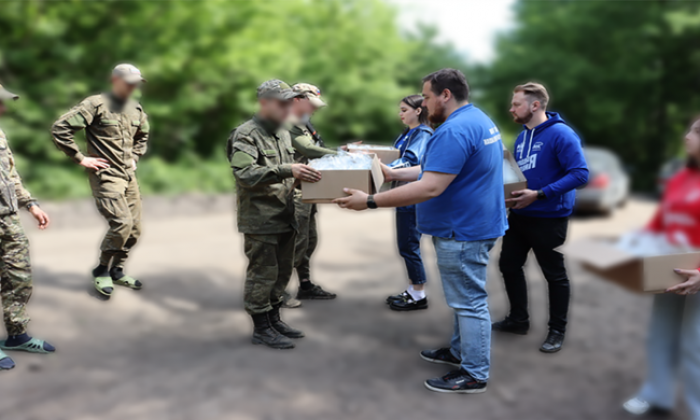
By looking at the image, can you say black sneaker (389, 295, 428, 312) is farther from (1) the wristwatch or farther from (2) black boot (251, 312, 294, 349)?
(1) the wristwatch

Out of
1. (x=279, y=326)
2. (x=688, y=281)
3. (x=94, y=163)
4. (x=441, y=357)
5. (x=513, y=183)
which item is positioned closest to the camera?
(x=94, y=163)

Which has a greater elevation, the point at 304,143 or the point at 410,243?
the point at 304,143

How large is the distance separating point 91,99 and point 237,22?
6247mm

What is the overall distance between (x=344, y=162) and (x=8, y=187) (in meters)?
3.15

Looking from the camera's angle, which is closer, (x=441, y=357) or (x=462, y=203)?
(x=462, y=203)

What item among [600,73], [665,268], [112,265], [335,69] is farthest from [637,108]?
[112,265]

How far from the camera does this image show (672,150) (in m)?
37.8

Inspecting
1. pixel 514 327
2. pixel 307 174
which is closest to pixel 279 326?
pixel 307 174

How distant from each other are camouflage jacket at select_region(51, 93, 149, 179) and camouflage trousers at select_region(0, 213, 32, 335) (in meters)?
1.00

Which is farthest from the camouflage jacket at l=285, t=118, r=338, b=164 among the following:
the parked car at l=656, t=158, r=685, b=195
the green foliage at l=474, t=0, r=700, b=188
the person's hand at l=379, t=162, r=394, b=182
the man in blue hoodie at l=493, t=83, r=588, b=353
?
the parked car at l=656, t=158, r=685, b=195

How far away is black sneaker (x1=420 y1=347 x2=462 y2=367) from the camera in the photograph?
726 centimetres

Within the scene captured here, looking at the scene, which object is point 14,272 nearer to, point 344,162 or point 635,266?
point 344,162

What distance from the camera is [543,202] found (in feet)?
23.1

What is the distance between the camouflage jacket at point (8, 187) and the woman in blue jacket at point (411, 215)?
3.89 m
